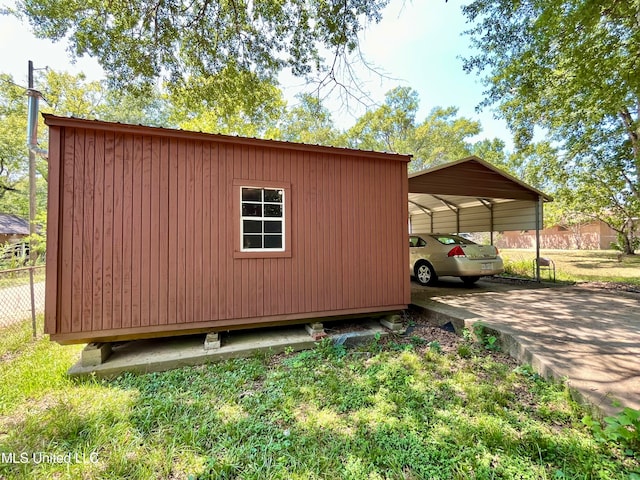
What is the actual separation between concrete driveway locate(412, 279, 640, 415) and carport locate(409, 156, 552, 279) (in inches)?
84.4

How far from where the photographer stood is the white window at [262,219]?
394 cm

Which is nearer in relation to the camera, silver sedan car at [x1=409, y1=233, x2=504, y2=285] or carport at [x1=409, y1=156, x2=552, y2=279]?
carport at [x1=409, y1=156, x2=552, y2=279]

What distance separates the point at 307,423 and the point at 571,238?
30.3m

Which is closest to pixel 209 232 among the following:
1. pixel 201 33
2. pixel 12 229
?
pixel 201 33

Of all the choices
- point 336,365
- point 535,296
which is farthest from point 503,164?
point 336,365

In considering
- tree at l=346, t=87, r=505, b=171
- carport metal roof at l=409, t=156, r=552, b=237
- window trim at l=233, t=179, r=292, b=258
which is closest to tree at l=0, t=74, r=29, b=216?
window trim at l=233, t=179, r=292, b=258

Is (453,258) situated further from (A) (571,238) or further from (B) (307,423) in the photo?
(A) (571,238)

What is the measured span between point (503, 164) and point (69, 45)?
2410cm

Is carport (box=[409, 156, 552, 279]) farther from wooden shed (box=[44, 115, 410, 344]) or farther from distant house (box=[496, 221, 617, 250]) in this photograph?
distant house (box=[496, 221, 617, 250])

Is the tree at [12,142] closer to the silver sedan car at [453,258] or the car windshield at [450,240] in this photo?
the silver sedan car at [453,258]

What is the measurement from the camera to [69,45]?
5922mm

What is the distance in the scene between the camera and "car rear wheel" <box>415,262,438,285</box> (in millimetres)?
7273

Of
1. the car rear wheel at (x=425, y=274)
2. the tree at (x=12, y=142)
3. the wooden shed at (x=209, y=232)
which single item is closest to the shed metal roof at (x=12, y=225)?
the tree at (x=12, y=142)

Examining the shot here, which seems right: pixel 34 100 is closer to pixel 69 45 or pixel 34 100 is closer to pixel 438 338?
pixel 69 45
